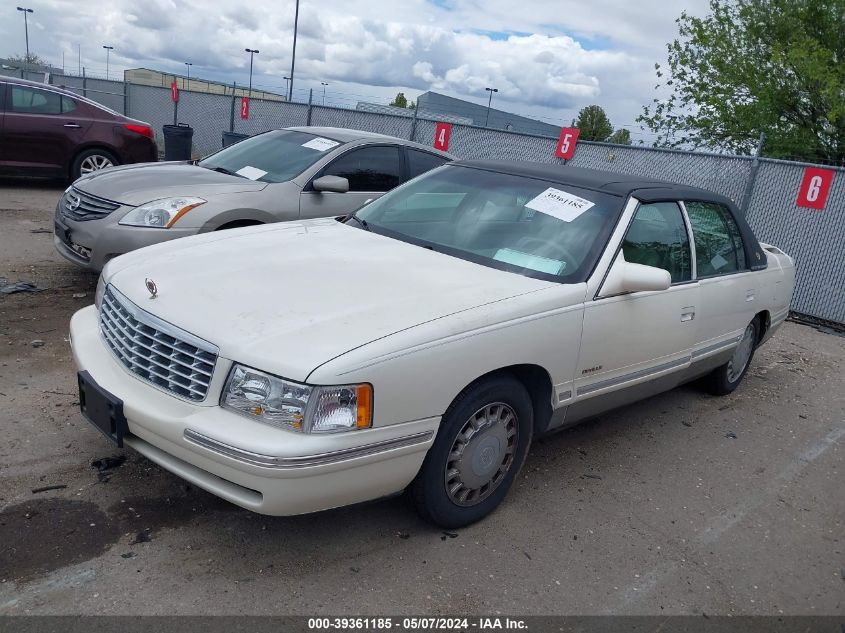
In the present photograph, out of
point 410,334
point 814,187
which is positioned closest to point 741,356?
point 410,334

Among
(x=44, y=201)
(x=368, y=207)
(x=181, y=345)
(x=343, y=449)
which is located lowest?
(x=44, y=201)

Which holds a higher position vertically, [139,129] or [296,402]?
[139,129]

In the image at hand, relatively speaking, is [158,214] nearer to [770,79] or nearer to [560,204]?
[560,204]

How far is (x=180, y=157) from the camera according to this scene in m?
13.8

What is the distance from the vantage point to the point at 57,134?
1056cm

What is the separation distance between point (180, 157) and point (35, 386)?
10.2 meters

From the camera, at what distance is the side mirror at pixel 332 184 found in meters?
6.07

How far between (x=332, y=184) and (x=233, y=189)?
813 millimetres

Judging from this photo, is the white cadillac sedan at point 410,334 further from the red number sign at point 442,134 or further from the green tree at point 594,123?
the green tree at point 594,123

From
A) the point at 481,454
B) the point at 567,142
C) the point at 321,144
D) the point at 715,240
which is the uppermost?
the point at 567,142

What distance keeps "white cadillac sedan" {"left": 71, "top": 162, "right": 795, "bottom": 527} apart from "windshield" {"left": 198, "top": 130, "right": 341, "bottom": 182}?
2.00 metres

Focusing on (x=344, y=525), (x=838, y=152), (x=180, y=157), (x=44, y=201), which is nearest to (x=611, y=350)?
(x=344, y=525)

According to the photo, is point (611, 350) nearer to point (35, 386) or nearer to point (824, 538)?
point (824, 538)

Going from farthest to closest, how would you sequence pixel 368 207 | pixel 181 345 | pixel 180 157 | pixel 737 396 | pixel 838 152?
pixel 838 152 → pixel 180 157 → pixel 737 396 → pixel 368 207 → pixel 181 345
